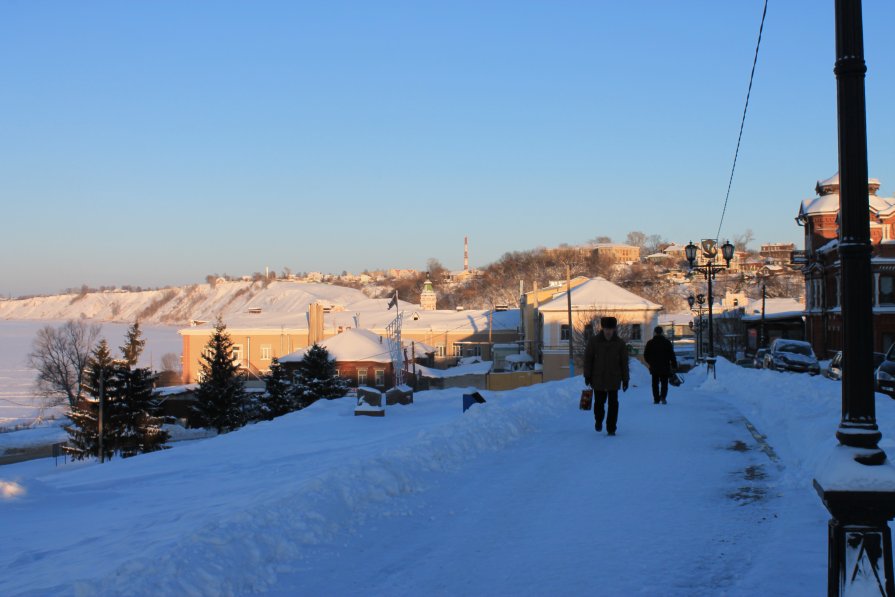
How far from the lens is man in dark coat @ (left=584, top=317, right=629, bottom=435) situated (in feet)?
37.9

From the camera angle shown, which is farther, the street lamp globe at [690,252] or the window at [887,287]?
the window at [887,287]

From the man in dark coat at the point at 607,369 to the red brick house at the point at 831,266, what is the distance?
134ft

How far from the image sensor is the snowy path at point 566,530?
5145 millimetres

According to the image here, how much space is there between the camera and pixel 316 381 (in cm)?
4747

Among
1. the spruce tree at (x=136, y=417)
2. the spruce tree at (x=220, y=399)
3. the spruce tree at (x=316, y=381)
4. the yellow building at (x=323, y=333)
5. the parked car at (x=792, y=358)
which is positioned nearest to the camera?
the parked car at (x=792, y=358)

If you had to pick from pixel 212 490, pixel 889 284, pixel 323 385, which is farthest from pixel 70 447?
pixel 889 284

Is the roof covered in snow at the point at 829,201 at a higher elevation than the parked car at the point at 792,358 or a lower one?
higher

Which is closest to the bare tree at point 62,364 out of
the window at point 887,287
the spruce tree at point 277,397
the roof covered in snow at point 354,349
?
the roof covered in snow at point 354,349

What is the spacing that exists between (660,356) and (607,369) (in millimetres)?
5851

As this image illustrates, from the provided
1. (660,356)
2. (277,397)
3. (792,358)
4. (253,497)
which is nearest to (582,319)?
(277,397)

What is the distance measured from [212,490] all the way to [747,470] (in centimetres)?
586

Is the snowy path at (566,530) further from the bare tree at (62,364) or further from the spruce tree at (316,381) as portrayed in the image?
the bare tree at (62,364)

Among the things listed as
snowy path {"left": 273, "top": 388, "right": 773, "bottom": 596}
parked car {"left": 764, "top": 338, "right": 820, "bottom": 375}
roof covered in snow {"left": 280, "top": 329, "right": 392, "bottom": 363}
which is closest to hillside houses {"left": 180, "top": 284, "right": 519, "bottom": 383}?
roof covered in snow {"left": 280, "top": 329, "right": 392, "bottom": 363}

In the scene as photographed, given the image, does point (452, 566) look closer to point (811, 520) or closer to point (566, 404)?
point (811, 520)
